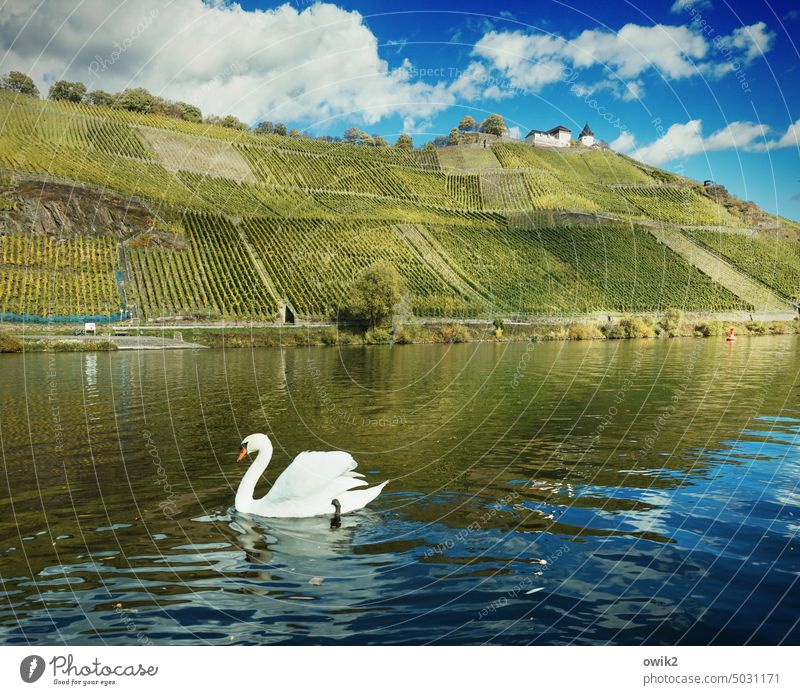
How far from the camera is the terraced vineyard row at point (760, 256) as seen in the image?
146 metres

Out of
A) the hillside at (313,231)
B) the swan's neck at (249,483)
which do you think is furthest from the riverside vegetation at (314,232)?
the swan's neck at (249,483)

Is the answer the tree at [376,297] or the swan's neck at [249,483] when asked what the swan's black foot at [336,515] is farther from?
the tree at [376,297]

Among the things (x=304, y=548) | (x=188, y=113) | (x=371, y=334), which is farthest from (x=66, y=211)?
(x=304, y=548)

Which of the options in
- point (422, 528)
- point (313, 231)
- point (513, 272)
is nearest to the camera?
point (422, 528)

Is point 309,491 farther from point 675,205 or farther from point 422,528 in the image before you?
point 675,205

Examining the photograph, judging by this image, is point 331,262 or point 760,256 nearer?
point 331,262

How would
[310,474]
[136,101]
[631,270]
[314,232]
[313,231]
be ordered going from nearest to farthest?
[310,474] < [314,232] < [313,231] < [631,270] < [136,101]

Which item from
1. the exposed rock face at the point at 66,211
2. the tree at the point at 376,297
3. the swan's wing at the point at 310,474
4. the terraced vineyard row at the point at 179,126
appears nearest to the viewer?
the swan's wing at the point at 310,474

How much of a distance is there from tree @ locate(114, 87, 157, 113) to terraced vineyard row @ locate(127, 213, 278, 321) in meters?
80.2

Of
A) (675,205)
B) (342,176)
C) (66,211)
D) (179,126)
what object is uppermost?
(179,126)

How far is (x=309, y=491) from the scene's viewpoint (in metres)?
12.8

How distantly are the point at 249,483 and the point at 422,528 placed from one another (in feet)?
12.0

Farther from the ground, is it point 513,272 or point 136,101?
point 136,101

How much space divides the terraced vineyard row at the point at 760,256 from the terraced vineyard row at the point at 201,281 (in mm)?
110138
